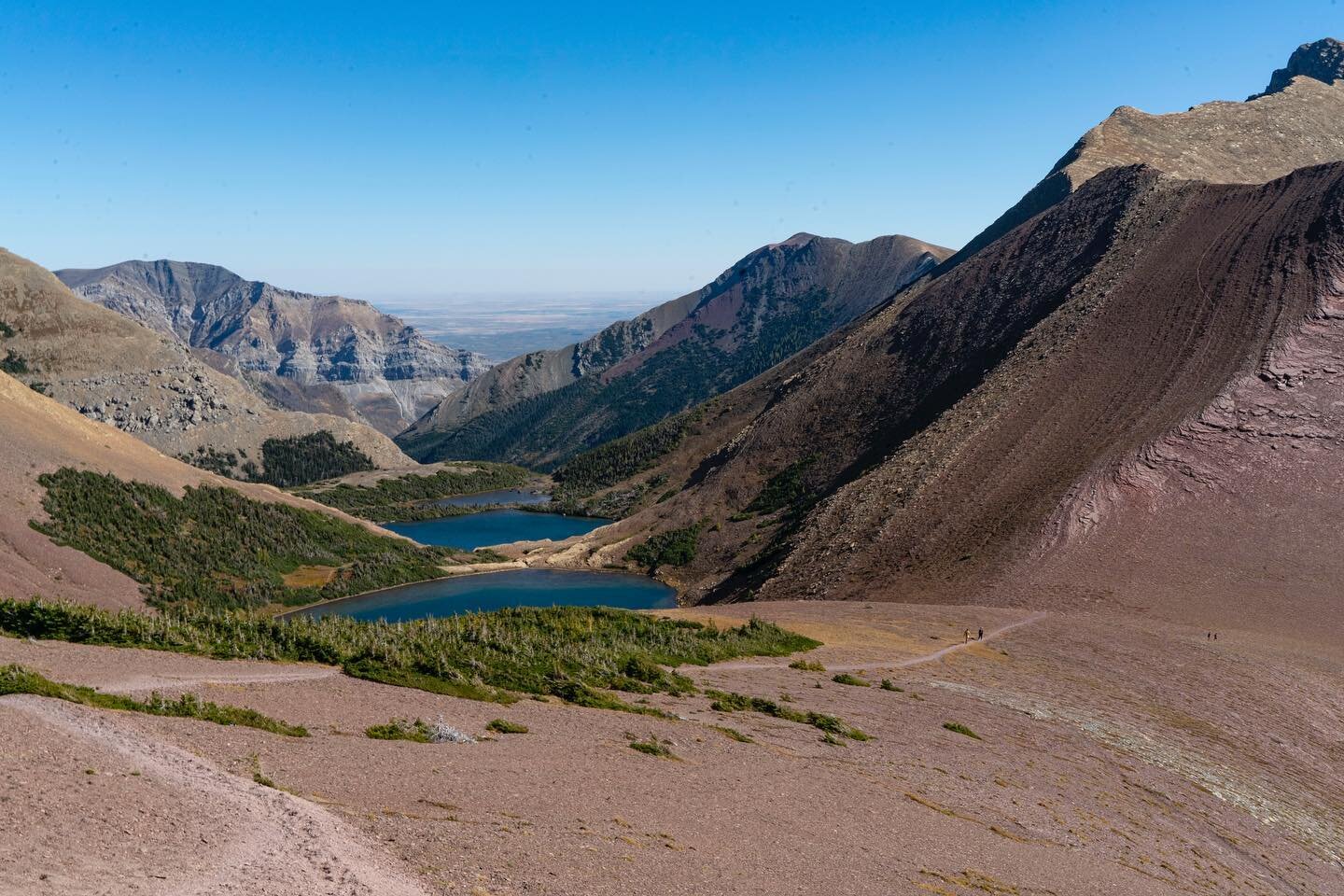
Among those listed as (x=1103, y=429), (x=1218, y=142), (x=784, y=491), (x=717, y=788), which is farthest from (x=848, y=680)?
(x=1218, y=142)

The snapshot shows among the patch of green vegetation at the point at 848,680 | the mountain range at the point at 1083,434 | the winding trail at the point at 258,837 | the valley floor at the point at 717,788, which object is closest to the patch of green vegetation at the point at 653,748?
the valley floor at the point at 717,788

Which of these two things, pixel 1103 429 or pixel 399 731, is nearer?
pixel 399 731

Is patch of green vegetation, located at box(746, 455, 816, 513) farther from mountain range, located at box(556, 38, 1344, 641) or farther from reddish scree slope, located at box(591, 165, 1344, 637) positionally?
reddish scree slope, located at box(591, 165, 1344, 637)

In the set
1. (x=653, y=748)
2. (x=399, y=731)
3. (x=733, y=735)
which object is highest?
(x=399, y=731)

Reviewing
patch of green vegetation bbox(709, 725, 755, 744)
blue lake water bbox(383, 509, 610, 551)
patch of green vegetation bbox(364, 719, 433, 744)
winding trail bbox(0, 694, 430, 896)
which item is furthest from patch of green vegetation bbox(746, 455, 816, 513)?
winding trail bbox(0, 694, 430, 896)

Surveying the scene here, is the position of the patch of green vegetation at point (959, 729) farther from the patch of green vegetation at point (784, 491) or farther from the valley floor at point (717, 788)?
the patch of green vegetation at point (784, 491)

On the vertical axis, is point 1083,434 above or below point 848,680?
above

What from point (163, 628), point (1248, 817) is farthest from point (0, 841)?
point (1248, 817)

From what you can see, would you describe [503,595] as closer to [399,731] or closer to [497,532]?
[497,532]
